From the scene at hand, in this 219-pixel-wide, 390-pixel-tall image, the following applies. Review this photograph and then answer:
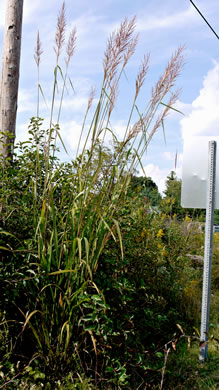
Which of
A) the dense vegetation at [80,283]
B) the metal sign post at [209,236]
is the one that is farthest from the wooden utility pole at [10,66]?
the metal sign post at [209,236]

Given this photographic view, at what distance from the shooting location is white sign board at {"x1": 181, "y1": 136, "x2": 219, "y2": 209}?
152 inches

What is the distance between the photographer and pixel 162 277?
13.0 ft

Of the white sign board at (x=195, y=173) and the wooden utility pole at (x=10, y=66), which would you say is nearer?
the white sign board at (x=195, y=173)

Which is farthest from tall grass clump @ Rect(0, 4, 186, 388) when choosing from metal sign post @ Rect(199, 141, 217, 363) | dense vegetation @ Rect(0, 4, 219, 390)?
metal sign post @ Rect(199, 141, 217, 363)

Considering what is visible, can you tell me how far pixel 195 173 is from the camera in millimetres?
3900

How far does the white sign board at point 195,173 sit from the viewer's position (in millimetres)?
3855

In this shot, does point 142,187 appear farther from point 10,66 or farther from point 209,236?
point 10,66

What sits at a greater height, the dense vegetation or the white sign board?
the white sign board

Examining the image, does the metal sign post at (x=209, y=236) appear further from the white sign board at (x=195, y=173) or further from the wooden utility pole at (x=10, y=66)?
the wooden utility pole at (x=10, y=66)

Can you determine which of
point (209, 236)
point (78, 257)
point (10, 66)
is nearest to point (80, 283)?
point (78, 257)

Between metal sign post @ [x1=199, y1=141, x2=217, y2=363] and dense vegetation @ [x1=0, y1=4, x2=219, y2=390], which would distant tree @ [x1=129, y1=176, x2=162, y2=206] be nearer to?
dense vegetation @ [x1=0, y1=4, x2=219, y2=390]

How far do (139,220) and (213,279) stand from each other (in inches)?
123

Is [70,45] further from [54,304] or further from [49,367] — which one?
[49,367]

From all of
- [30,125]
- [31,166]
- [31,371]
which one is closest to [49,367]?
[31,371]
